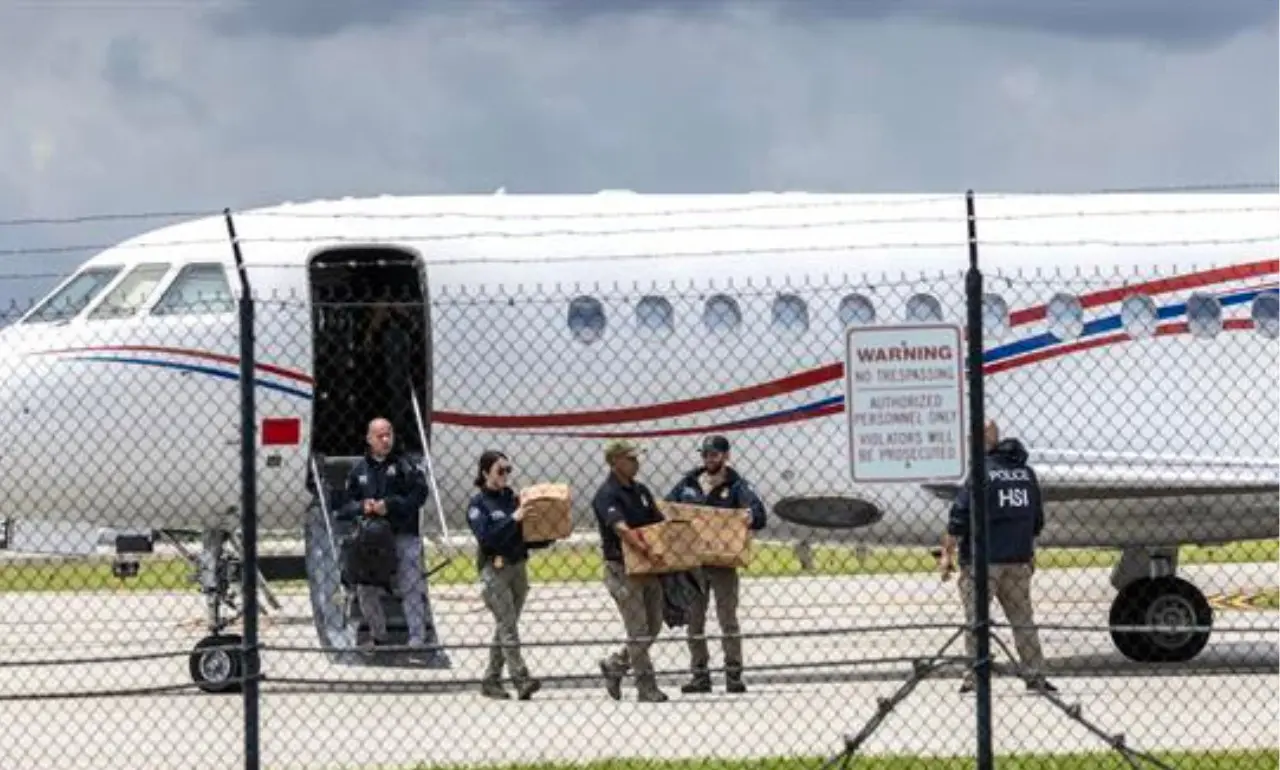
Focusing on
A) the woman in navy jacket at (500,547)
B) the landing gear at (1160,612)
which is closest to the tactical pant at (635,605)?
the woman in navy jacket at (500,547)

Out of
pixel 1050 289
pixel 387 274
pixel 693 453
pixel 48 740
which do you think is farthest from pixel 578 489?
pixel 48 740

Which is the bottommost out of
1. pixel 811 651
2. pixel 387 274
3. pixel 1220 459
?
pixel 811 651

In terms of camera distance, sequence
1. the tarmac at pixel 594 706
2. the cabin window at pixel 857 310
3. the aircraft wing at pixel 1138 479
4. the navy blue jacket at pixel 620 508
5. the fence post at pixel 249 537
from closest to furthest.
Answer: the fence post at pixel 249 537 → the tarmac at pixel 594 706 → the navy blue jacket at pixel 620 508 → the aircraft wing at pixel 1138 479 → the cabin window at pixel 857 310

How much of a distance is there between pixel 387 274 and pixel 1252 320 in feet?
22.7

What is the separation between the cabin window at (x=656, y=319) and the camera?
2433 centimetres

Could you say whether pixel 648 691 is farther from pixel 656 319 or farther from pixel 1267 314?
pixel 1267 314

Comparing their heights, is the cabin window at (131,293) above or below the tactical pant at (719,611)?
above

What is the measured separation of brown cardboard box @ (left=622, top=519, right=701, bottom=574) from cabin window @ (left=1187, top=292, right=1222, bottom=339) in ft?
17.7

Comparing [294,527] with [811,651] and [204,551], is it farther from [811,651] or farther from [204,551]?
[811,651]

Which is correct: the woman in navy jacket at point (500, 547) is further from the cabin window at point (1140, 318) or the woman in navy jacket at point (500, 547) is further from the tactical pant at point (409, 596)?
the cabin window at point (1140, 318)

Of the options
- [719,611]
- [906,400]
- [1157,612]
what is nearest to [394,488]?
[719,611]

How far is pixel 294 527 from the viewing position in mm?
24453

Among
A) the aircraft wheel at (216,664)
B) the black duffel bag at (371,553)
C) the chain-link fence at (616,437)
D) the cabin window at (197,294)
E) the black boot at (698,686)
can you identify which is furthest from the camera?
the cabin window at (197,294)

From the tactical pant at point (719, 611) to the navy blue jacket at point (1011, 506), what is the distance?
65.0 inches
